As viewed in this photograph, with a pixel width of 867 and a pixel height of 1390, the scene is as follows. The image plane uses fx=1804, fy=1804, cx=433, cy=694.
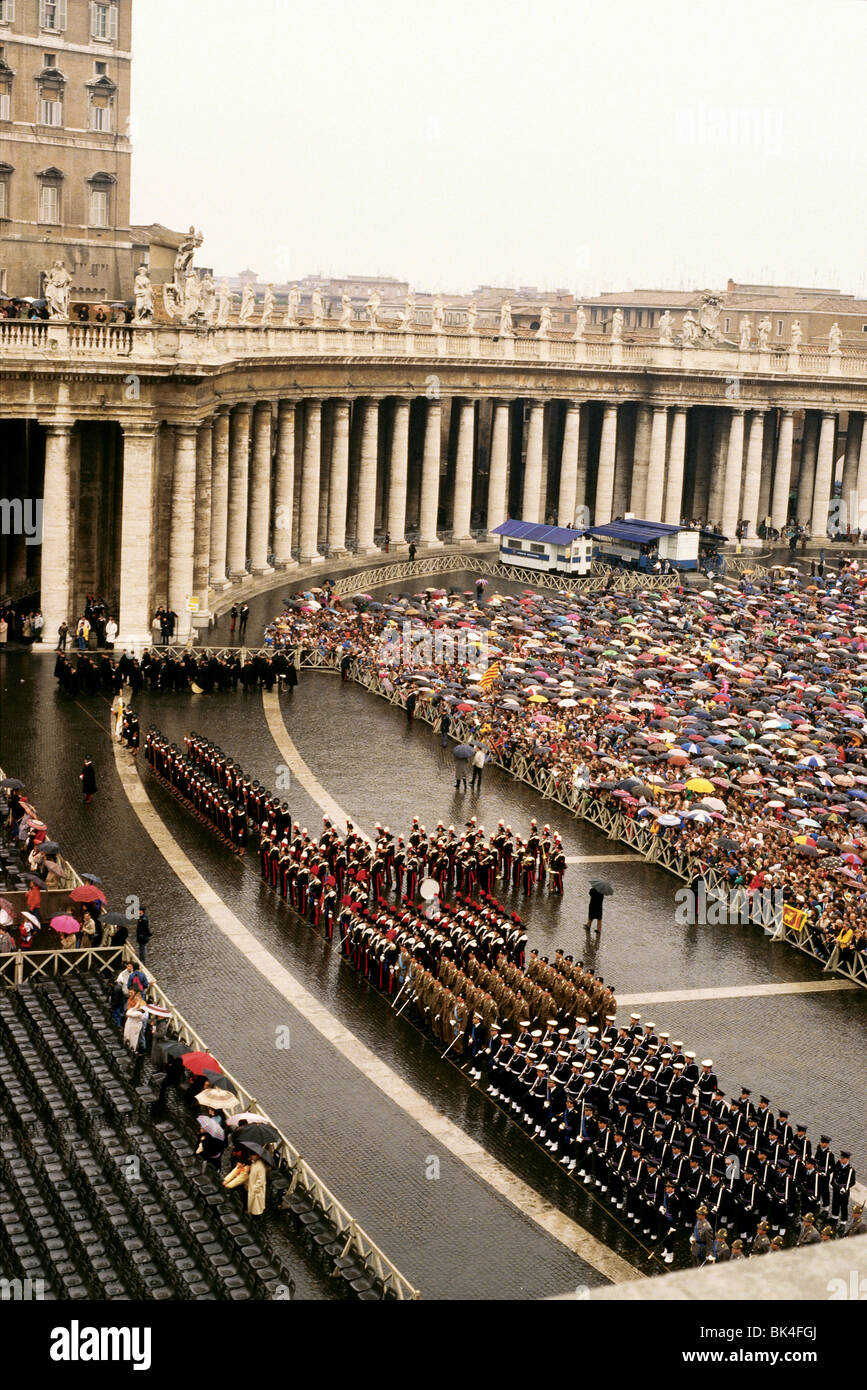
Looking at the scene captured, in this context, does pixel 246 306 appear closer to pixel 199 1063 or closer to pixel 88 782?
pixel 88 782

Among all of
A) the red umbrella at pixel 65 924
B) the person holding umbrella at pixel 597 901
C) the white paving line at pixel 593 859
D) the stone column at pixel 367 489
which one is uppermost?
the stone column at pixel 367 489

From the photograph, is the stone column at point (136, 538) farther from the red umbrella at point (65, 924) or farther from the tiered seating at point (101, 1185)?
the tiered seating at point (101, 1185)

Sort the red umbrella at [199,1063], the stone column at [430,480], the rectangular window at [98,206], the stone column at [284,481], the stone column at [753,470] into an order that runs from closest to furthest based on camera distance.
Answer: the red umbrella at [199,1063] < the stone column at [284,481] < the stone column at [430,480] < the rectangular window at [98,206] < the stone column at [753,470]

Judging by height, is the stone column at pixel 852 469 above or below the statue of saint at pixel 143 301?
below

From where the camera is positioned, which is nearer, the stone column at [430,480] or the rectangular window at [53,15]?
the stone column at [430,480]

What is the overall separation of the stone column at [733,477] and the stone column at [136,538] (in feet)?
199

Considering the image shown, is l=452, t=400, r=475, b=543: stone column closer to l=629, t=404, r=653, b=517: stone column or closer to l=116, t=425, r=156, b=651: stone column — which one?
l=629, t=404, r=653, b=517: stone column

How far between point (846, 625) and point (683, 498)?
1768 inches

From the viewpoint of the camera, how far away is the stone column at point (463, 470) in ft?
369

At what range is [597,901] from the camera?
45250 millimetres

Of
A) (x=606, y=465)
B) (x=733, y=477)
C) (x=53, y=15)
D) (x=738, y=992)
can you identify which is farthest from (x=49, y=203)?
(x=738, y=992)

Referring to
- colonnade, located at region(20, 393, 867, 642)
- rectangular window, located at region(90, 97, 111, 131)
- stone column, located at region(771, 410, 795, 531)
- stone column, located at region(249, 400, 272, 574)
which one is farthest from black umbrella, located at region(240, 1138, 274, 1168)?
stone column, located at region(771, 410, 795, 531)

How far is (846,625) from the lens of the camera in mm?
85938

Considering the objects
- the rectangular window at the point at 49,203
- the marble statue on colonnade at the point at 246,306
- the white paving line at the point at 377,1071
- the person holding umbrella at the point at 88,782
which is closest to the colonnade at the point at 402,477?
the marble statue on colonnade at the point at 246,306
